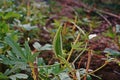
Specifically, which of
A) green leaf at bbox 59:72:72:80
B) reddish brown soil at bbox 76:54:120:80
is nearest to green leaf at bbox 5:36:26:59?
green leaf at bbox 59:72:72:80

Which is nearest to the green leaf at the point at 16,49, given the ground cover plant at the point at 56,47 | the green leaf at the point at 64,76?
the ground cover plant at the point at 56,47

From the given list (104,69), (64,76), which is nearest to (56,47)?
(64,76)

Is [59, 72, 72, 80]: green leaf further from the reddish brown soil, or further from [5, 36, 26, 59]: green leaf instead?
the reddish brown soil

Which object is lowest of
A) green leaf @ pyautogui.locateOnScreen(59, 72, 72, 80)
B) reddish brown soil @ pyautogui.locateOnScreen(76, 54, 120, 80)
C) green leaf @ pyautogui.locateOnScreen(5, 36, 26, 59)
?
reddish brown soil @ pyautogui.locateOnScreen(76, 54, 120, 80)

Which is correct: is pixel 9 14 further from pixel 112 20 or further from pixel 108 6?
pixel 108 6

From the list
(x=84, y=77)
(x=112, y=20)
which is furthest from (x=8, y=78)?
(x=112, y=20)

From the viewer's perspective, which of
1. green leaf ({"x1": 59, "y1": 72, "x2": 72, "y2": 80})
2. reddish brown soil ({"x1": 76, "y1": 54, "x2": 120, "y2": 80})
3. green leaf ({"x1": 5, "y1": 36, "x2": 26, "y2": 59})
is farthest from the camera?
reddish brown soil ({"x1": 76, "y1": 54, "x2": 120, "y2": 80})

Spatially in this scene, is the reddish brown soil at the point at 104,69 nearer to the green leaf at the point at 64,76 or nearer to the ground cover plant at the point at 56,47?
the ground cover plant at the point at 56,47

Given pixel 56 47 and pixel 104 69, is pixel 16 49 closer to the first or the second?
pixel 56 47
